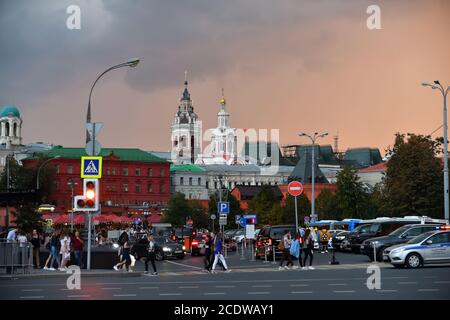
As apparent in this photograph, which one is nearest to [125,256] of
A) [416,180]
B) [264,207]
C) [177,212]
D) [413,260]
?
[413,260]

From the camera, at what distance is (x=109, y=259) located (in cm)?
4281

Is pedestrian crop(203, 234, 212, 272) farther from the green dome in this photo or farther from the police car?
the green dome

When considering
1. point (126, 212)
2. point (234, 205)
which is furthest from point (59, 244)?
point (126, 212)

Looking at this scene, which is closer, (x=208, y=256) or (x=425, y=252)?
(x=425, y=252)

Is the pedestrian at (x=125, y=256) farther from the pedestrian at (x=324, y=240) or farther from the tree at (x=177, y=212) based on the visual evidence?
the tree at (x=177, y=212)

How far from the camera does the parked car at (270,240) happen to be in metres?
45.2

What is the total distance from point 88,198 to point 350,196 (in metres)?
67.0

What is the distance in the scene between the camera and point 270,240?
45188 mm

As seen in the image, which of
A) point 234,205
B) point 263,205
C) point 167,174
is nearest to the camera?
point 263,205

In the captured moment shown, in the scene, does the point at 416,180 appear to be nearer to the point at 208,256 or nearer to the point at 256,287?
the point at 208,256

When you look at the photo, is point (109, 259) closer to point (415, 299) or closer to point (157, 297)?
point (157, 297)

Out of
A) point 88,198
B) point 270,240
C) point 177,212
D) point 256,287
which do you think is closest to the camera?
point 256,287
